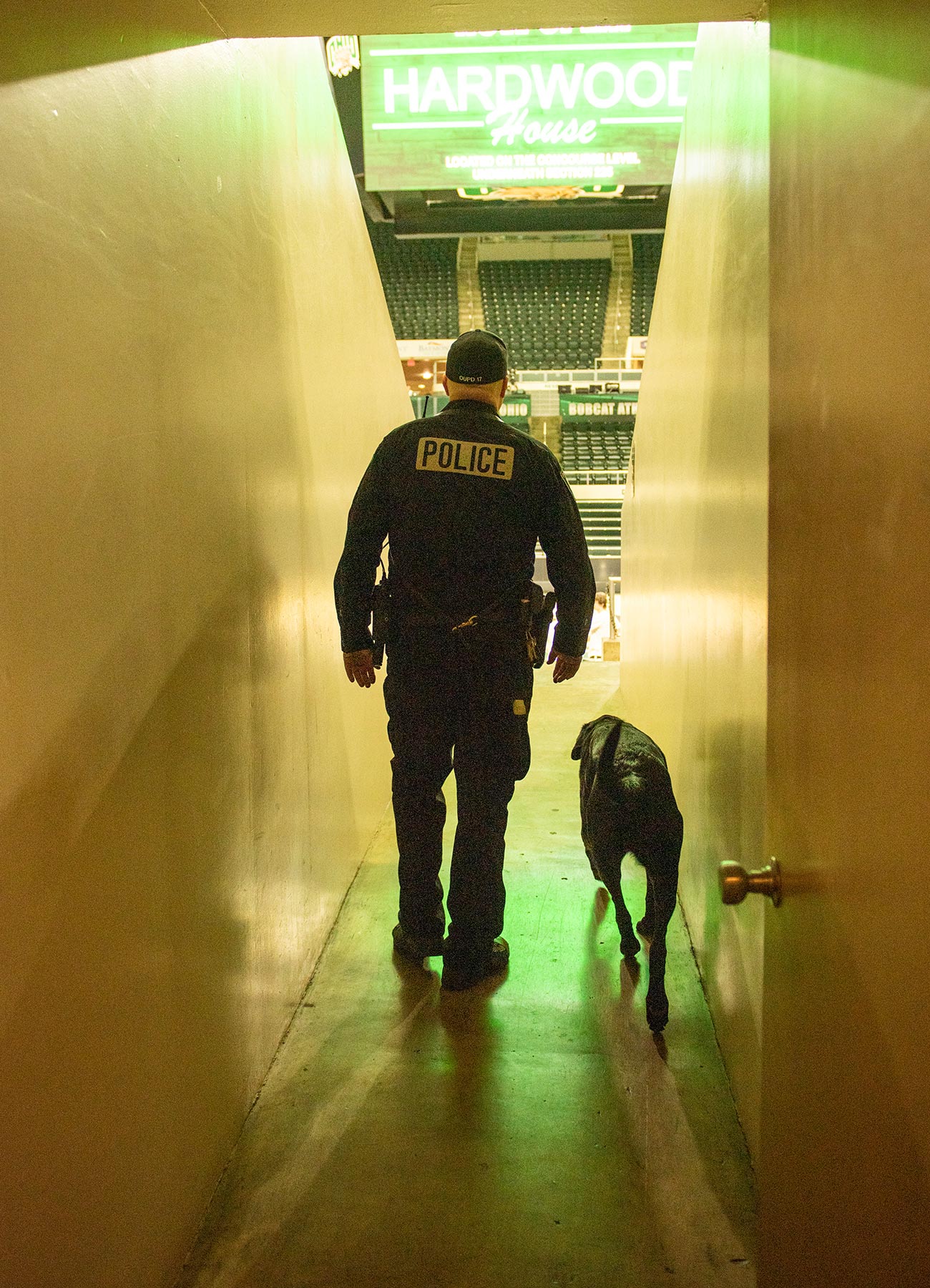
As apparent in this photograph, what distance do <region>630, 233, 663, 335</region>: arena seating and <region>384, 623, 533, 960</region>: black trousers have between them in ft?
47.7

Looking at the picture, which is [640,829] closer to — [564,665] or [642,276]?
[564,665]

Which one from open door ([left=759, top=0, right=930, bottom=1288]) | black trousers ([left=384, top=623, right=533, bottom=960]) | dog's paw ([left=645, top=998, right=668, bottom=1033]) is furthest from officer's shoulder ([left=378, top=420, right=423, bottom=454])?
dog's paw ([left=645, top=998, right=668, bottom=1033])

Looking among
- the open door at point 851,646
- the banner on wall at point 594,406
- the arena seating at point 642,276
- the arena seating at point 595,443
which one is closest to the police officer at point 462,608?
the open door at point 851,646

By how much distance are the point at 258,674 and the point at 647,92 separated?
15.6 ft

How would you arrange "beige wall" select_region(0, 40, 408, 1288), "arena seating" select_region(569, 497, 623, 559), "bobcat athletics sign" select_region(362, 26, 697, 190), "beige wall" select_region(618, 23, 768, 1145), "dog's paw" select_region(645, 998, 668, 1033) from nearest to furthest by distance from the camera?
"beige wall" select_region(0, 40, 408, 1288) → "beige wall" select_region(618, 23, 768, 1145) → "dog's paw" select_region(645, 998, 668, 1033) → "bobcat athletics sign" select_region(362, 26, 697, 190) → "arena seating" select_region(569, 497, 623, 559)

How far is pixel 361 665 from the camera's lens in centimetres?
220

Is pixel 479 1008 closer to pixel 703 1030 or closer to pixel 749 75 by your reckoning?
pixel 703 1030

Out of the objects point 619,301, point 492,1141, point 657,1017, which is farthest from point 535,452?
point 619,301

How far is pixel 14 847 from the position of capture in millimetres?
875

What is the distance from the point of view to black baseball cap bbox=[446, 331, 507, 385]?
218 cm

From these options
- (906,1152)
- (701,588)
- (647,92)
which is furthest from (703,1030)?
(647,92)

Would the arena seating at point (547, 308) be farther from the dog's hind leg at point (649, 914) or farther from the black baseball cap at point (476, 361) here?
the dog's hind leg at point (649, 914)

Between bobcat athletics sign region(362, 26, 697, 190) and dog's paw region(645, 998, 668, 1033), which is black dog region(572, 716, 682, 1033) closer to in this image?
dog's paw region(645, 998, 668, 1033)

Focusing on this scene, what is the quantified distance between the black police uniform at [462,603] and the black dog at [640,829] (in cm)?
20
